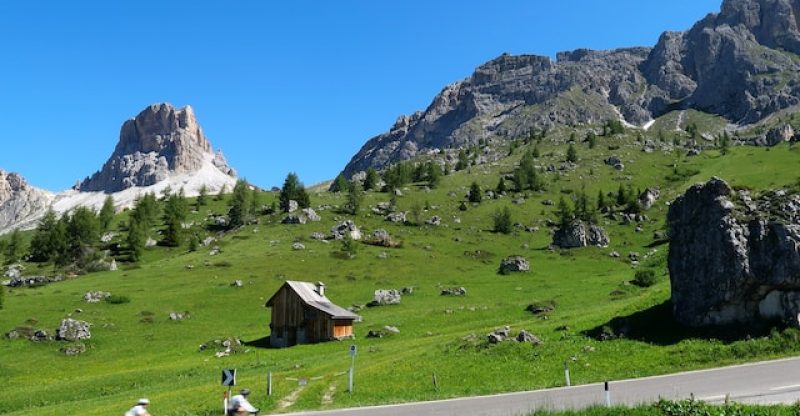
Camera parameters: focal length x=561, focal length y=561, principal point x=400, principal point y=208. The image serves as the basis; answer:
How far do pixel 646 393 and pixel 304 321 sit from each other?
54811mm

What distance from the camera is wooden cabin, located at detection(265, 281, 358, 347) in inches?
2822

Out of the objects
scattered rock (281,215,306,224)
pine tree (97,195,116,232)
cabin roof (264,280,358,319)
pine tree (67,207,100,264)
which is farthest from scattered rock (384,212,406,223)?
pine tree (97,195,116,232)

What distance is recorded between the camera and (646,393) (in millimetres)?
25062

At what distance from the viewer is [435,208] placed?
6772 inches

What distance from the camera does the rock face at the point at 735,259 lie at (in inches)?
1292

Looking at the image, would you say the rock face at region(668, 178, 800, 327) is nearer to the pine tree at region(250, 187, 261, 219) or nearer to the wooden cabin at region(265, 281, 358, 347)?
the wooden cabin at region(265, 281, 358, 347)

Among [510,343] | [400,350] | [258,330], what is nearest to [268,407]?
[510,343]

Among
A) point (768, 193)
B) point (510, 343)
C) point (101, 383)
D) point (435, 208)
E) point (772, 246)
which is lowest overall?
point (101, 383)

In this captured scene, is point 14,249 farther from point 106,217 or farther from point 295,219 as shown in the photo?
point 295,219

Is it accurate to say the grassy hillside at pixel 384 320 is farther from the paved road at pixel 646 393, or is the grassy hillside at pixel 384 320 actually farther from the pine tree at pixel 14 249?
the pine tree at pixel 14 249

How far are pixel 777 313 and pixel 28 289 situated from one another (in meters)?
117

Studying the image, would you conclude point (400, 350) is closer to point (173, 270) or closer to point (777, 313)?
point (777, 313)

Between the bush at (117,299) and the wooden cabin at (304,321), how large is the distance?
30.1 metres

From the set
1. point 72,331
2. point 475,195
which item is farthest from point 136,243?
point 475,195
